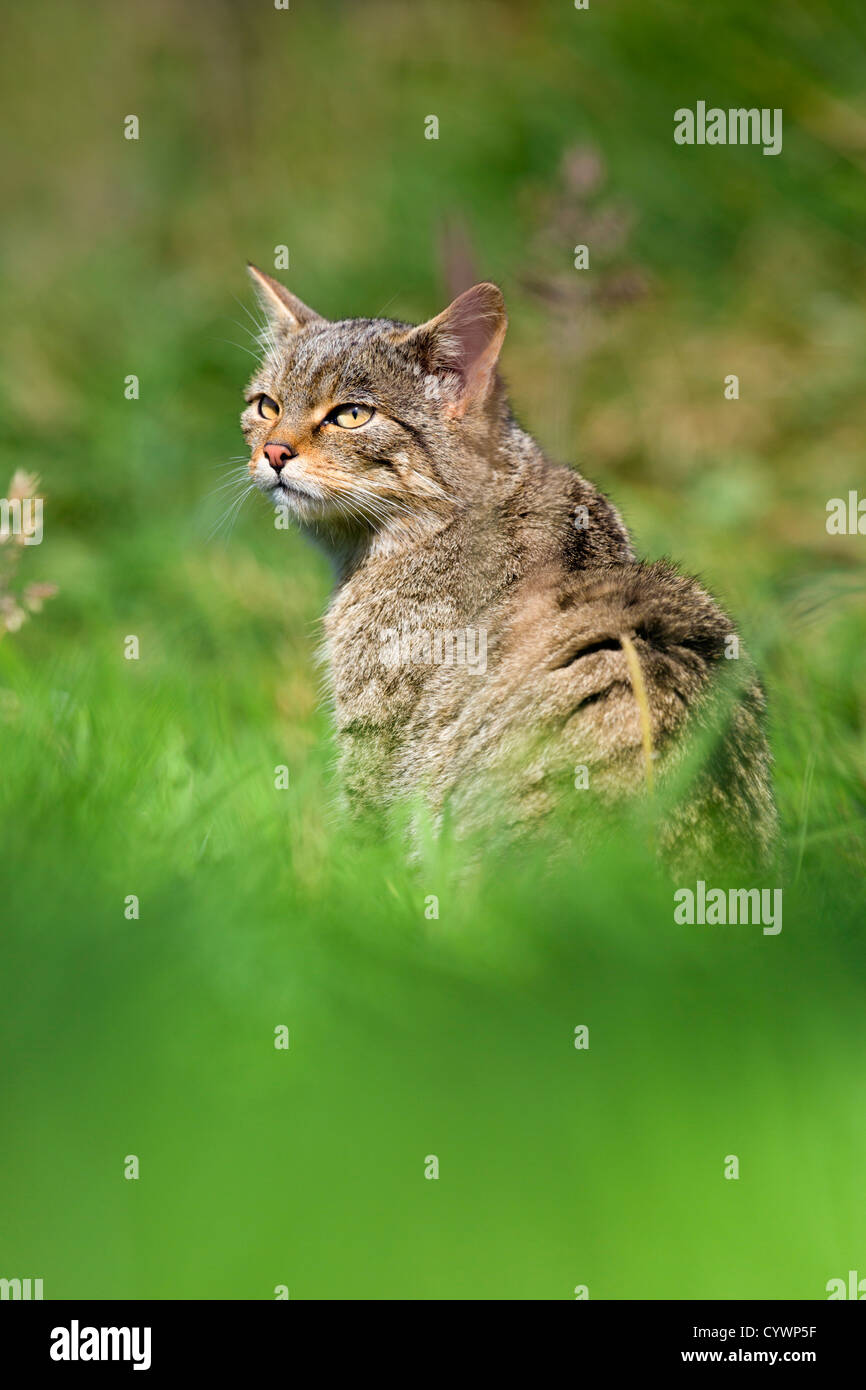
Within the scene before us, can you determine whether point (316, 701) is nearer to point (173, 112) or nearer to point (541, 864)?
point (541, 864)

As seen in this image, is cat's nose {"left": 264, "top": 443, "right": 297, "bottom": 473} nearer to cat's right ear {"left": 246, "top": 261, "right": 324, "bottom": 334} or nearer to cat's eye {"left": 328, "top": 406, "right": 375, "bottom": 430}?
cat's eye {"left": 328, "top": 406, "right": 375, "bottom": 430}

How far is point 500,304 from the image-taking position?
→ 3.71 m

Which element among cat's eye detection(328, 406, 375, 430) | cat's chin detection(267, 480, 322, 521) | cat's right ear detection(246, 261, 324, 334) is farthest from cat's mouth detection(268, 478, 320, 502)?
cat's right ear detection(246, 261, 324, 334)

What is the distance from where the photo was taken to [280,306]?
432cm

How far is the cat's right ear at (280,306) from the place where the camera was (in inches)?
170

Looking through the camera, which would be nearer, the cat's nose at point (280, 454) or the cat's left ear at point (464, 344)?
the cat's left ear at point (464, 344)

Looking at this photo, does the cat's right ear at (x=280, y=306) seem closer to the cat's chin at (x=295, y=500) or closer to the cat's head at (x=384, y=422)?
the cat's head at (x=384, y=422)

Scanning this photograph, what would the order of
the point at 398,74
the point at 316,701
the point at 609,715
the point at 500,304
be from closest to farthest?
1. the point at 609,715
2. the point at 500,304
3. the point at 316,701
4. the point at 398,74

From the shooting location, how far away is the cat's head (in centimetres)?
381

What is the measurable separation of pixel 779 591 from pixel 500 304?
1495mm

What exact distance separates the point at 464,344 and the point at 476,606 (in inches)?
31.1

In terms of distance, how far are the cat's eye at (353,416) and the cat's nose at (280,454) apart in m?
0.16

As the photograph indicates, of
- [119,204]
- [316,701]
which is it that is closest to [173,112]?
[119,204]

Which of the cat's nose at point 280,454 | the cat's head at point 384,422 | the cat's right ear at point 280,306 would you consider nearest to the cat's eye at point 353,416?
the cat's head at point 384,422
